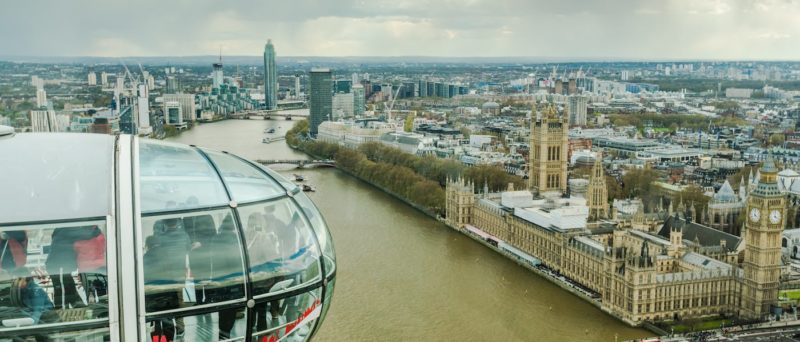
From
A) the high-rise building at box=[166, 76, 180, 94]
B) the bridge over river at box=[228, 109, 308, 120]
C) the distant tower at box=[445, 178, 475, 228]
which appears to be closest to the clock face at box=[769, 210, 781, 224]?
the distant tower at box=[445, 178, 475, 228]

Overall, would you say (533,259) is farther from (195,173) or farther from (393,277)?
(195,173)

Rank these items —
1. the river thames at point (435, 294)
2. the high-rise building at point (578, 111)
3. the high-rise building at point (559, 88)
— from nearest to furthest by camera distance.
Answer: the river thames at point (435, 294)
the high-rise building at point (578, 111)
the high-rise building at point (559, 88)

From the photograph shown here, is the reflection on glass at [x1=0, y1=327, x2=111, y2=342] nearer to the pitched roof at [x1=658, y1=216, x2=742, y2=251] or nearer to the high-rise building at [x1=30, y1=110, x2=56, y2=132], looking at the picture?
the pitched roof at [x1=658, y1=216, x2=742, y2=251]

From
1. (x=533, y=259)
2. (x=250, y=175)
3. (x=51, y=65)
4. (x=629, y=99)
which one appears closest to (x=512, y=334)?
(x=533, y=259)

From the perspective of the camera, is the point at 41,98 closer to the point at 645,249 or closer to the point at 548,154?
the point at 548,154

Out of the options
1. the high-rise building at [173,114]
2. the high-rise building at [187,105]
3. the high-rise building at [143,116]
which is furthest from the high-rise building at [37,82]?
the high-rise building at [187,105]

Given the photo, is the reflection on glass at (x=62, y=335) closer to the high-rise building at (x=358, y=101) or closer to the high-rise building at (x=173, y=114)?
the high-rise building at (x=173, y=114)

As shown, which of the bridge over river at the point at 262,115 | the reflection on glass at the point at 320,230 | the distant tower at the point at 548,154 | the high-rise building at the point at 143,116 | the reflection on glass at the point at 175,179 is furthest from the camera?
the bridge over river at the point at 262,115
